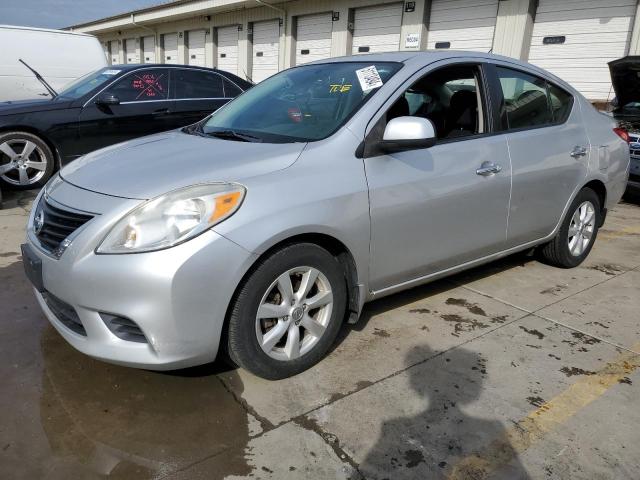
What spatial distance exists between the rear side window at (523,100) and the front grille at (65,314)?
108 inches

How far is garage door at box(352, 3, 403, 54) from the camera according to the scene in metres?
12.9

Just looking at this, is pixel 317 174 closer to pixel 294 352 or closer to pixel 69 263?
pixel 294 352

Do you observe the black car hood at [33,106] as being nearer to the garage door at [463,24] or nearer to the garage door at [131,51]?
the garage door at [463,24]

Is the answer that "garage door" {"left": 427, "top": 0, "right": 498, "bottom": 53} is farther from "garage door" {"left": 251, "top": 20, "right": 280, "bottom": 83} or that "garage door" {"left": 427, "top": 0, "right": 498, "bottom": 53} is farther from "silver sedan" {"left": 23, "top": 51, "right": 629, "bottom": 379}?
"silver sedan" {"left": 23, "top": 51, "right": 629, "bottom": 379}

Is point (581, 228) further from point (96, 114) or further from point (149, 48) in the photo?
point (149, 48)

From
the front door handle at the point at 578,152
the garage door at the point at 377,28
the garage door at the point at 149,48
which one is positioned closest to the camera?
the front door handle at the point at 578,152

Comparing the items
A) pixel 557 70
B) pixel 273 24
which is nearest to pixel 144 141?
pixel 557 70

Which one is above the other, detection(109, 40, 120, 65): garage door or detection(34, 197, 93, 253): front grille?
detection(109, 40, 120, 65): garage door

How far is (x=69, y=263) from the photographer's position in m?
2.18

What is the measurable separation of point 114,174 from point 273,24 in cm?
1591

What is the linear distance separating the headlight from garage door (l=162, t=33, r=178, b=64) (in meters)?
23.1

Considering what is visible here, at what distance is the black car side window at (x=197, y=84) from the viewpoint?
6867mm

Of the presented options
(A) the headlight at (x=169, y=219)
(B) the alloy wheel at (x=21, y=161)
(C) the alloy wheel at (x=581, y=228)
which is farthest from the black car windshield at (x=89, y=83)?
(C) the alloy wheel at (x=581, y=228)

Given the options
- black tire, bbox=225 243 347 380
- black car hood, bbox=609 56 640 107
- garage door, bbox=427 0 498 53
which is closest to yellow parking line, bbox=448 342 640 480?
black tire, bbox=225 243 347 380
